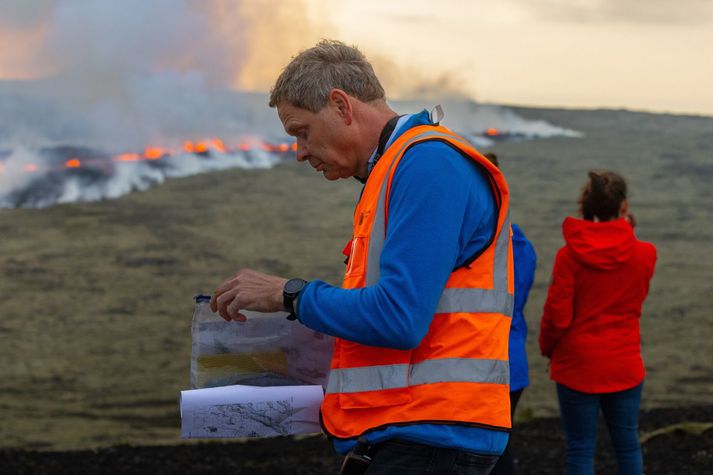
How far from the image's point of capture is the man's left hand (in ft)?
8.04

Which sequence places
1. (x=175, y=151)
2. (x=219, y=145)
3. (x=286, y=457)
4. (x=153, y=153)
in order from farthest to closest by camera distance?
(x=219, y=145) < (x=175, y=151) < (x=153, y=153) < (x=286, y=457)

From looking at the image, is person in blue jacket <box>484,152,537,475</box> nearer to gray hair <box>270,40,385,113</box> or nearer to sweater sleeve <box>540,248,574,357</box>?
sweater sleeve <box>540,248,574,357</box>

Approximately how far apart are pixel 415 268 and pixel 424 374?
0.96 ft

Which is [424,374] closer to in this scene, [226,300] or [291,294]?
[291,294]

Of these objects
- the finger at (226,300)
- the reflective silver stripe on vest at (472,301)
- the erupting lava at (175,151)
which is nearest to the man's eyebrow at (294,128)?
the finger at (226,300)

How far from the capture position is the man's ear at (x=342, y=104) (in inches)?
97.0

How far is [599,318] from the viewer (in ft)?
17.2

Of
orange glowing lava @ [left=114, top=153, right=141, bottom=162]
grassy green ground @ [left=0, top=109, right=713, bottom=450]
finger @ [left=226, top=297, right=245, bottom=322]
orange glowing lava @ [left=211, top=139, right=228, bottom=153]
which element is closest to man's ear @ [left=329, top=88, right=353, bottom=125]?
finger @ [left=226, top=297, right=245, bottom=322]

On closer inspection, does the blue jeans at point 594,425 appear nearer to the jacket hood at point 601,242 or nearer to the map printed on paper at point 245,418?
the jacket hood at point 601,242

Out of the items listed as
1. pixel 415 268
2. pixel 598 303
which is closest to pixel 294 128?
pixel 415 268

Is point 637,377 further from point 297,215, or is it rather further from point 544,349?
point 297,215

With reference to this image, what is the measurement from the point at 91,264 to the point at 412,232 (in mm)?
16129

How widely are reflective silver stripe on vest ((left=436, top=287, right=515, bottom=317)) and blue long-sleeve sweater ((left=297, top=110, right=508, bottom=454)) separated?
0.29 ft

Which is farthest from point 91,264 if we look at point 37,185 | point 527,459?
point 527,459
